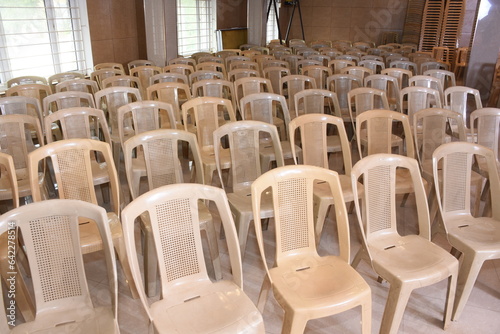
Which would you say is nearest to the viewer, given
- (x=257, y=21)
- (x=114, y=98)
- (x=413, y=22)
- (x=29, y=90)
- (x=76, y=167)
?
(x=76, y=167)

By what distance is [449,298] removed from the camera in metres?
2.28

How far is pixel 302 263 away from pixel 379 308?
0.74 meters

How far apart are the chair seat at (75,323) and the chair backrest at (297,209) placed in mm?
832

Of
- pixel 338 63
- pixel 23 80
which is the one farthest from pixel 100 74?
pixel 338 63

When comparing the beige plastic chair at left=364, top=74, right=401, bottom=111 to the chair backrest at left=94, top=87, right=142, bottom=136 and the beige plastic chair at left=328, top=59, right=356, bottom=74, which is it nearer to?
the beige plastic chair at left=328, top=59, right=356, bottom=74

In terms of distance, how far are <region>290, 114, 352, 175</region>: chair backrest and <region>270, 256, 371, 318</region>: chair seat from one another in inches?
44.5

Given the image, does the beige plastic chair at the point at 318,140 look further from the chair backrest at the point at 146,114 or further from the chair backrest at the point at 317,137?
the chair backrest at the point at 146,114

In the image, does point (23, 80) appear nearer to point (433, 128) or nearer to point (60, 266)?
point (60, 266)

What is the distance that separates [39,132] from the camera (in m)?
3.19

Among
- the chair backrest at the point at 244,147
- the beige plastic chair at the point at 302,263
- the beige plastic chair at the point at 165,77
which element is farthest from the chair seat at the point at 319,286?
the beige plastic chair at the point at 165,77

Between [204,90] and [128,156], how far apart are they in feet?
6.88

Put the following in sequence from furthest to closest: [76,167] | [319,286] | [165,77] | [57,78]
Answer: [57,78]
[165,77]
[76,167]
[319,286]

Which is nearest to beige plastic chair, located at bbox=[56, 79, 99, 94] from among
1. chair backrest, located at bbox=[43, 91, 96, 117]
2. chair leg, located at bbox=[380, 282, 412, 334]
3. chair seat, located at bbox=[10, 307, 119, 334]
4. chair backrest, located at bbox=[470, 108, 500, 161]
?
chair backrest, located at bbox=[43, 91, 96, 117]

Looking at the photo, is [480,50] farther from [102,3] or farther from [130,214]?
[130,214]
